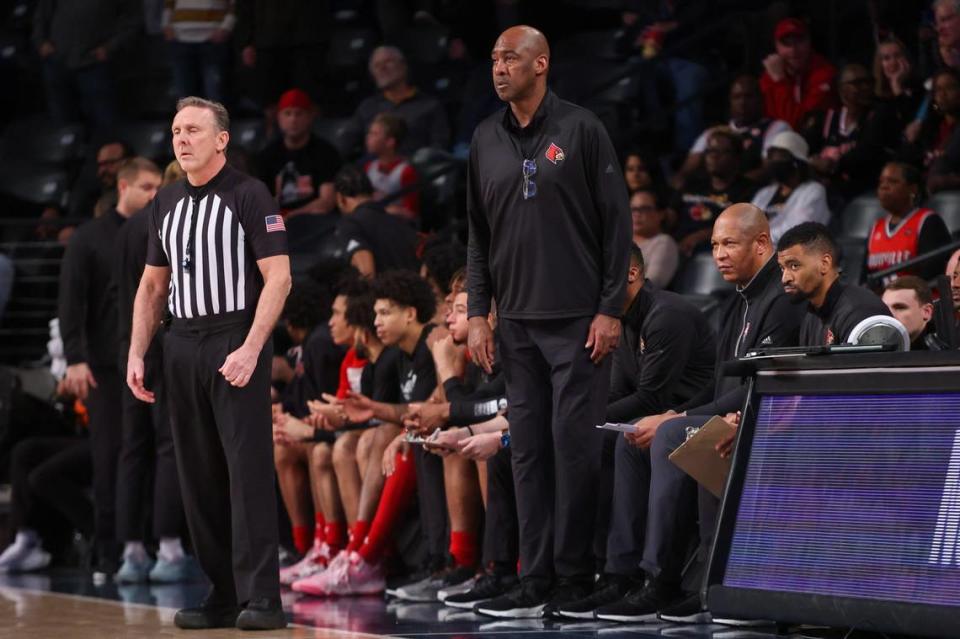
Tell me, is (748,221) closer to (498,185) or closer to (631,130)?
(498,185)

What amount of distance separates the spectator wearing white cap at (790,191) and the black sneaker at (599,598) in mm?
3394

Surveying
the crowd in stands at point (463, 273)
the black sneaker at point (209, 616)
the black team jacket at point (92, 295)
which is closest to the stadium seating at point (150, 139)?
the crowd in stands at point (463, 273)

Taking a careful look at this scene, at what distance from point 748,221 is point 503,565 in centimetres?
178

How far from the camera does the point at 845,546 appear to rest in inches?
181

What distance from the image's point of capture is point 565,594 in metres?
6.22

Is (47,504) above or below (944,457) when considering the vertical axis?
below

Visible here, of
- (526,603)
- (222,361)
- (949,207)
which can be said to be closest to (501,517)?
(526,603)

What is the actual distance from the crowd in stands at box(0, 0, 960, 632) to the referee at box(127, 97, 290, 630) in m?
1.05

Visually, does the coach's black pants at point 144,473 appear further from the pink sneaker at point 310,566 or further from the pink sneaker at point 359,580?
the pink sneaker at point 359,580

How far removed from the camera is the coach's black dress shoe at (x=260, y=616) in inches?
236

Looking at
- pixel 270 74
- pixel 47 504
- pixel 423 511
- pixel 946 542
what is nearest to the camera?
pixel 946 542

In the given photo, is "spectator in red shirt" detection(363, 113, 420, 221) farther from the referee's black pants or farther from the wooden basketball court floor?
the referee's black pants

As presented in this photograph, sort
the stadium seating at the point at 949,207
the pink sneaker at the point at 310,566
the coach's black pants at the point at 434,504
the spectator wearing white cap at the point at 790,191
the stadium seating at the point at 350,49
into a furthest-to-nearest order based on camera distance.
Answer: the stadium seating at the point at 350,49 → the spectator wearing white cap at the point at 790,191 → the stadium seating at the point at 949,207 → the pink sneaker at the point at 310,566 → the coach's black pants at the point at 434,504

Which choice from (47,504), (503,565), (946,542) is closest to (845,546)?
(946,542)
